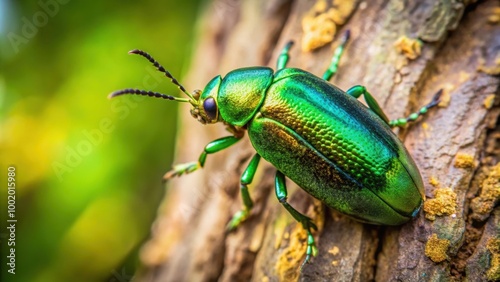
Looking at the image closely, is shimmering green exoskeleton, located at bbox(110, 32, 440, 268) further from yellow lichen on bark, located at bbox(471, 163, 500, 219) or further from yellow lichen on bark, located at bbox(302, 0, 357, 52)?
yellow lichen on bark, located at bbox(302, 0, 357, 52)

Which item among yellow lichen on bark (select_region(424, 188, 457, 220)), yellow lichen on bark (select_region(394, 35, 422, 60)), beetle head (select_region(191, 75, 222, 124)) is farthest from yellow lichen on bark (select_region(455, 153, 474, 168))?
beetle head (select_region(191, 75, 222, 124))

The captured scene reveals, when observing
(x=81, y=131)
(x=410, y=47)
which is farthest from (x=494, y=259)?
(x=81, y=131)

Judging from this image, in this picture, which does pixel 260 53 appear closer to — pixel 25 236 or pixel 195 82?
pixel 195 82

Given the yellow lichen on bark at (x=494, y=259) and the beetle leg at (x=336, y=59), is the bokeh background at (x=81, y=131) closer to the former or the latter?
the beetle leg at (x=336, y=59)

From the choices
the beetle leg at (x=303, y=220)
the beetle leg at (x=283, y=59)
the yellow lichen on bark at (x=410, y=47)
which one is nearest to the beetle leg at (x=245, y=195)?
the beetle leg at (x=303, y=220)

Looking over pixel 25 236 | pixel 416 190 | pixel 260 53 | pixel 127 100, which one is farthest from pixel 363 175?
pixel 25 236

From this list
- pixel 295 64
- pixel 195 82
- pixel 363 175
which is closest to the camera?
pixel 363 175

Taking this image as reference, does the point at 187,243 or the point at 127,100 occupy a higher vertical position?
the point at 127,100
